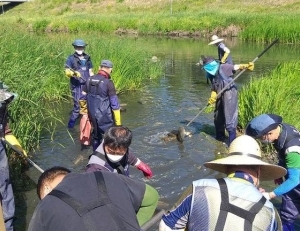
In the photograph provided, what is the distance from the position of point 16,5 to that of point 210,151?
56.7 m

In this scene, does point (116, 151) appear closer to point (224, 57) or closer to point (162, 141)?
point (162, 141)

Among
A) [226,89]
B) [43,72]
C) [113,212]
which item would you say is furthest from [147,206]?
[43,72]

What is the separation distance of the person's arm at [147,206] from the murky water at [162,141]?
2695 millimetres

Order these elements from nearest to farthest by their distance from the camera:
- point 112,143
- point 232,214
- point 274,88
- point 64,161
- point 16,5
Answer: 1. point 232,214
2. point 112,143
3. point 64,161
4. point 274,88
5. point 16,5

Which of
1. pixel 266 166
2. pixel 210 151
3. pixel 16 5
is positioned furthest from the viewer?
pixel 16 5

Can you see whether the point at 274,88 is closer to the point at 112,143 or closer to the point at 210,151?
the point at 210,151

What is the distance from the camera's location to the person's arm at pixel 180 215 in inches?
92.1

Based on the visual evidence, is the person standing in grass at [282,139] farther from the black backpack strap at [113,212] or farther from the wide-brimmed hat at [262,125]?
the black backpack strap at [113,212]

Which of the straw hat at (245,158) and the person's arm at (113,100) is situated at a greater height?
the straw hat at (245,158)

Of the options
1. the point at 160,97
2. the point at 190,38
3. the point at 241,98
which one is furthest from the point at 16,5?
the point at 241,98

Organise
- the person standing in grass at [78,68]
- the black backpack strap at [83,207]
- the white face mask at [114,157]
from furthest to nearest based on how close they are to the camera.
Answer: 1. the person standing in grass at [78,68]
2. the white face mask at [114,157]
3. the black backpack strap at [83,207]

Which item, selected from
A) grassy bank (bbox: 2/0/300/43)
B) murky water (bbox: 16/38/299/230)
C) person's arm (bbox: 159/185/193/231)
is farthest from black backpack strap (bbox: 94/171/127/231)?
grassy bank (bbox: 2/0/300/43)

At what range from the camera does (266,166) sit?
2701mm

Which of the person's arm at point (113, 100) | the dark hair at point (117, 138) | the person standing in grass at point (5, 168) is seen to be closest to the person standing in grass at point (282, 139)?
the dark hair at point (117, 138)
